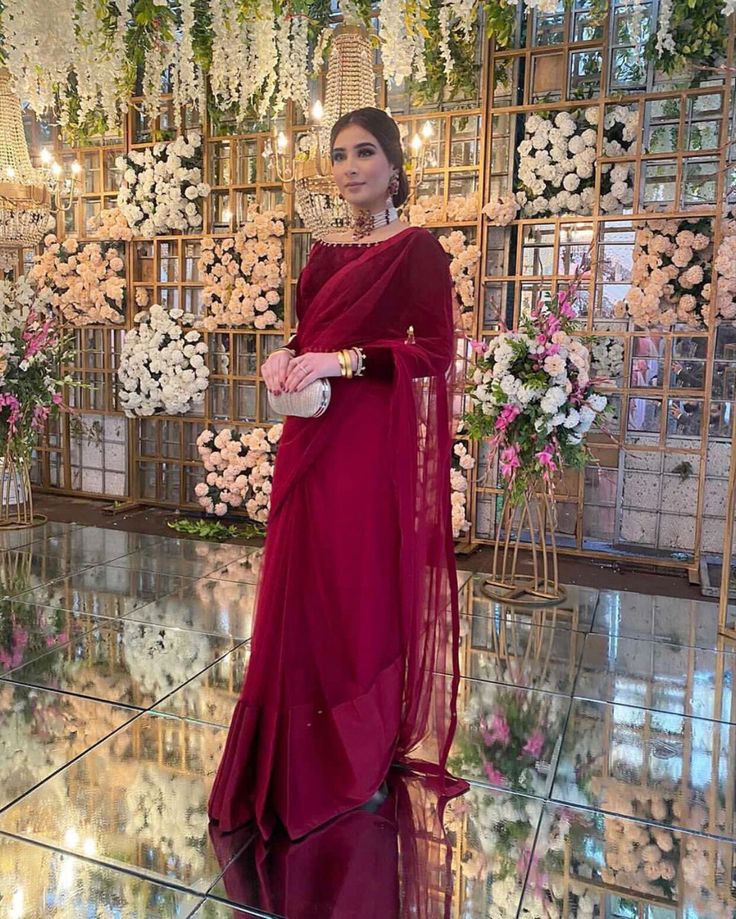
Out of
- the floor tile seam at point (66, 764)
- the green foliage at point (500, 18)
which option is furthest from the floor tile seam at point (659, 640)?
the green foliage at point (500, 18)

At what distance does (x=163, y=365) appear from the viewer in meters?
5.29

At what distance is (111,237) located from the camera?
5.46m

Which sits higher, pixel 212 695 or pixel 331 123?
pixel 331 123

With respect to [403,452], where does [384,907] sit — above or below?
below

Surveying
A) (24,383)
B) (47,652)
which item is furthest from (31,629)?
(24,383)

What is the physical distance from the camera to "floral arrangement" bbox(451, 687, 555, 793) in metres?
2.20

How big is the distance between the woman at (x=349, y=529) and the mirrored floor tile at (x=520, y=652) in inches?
39.3

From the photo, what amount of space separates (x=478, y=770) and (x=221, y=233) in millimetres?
4003

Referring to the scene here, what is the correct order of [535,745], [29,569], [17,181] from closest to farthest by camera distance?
[535,745]
[29,569]
[17,181]

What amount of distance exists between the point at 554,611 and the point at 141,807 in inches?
83.8

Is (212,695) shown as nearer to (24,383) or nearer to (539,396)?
(539,396)

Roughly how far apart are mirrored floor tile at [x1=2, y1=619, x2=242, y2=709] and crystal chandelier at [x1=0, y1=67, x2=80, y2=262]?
2756mm

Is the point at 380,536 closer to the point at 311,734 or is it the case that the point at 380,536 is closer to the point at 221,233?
the point at 311,734

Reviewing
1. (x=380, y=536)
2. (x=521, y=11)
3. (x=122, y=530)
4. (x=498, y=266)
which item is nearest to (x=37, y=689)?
A: (x=380, y=536)
